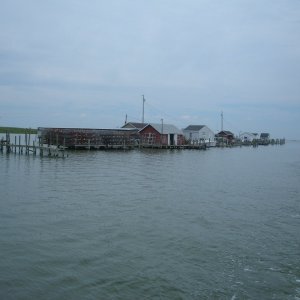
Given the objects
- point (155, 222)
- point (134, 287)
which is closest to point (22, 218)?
point (155, 222)

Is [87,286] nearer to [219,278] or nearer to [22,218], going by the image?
[219,278]

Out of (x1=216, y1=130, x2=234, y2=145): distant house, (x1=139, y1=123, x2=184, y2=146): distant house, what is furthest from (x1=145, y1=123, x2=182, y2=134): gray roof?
(x1=216, y1=130, x2=234, y2=145): distant house

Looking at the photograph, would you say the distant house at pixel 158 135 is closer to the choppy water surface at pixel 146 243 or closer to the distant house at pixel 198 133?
the distant house at pixel 198 133

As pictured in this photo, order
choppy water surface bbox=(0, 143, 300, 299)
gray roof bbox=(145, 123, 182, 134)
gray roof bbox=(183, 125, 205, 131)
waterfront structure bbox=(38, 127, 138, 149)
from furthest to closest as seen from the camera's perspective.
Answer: gray roof bbox=(183, 125, 205, 131), gray roof bbox=(145, 123, 182, 134), waterfront structure bbox=(38, 127, 138, 149), choppy water surface bbox=(0, 143, 300, 299)

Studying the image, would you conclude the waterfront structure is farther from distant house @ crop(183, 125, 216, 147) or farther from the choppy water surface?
the choppy water surface

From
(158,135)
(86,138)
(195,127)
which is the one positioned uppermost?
(195,127)

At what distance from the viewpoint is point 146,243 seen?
42.0 ft

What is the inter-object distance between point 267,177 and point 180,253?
74.1 feet

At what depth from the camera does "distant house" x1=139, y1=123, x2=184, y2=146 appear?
235ft

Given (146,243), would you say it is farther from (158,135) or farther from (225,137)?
(225,137)

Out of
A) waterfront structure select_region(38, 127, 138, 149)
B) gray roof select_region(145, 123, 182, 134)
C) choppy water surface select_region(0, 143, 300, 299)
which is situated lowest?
choppy water surface select_region(0, 143, 300, 299)

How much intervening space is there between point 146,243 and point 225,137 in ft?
336

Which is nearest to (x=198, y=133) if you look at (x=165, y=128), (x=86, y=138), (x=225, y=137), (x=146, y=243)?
(x=165, y=128)

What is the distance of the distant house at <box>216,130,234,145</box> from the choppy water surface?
275ft
